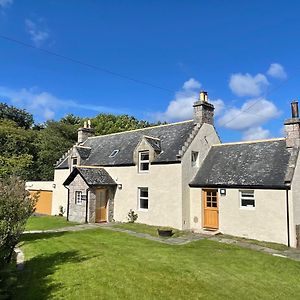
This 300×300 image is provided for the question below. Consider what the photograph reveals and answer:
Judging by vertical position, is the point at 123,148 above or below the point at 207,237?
above

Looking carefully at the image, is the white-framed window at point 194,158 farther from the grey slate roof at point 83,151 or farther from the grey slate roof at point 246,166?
the grey slate roof at point 83,151

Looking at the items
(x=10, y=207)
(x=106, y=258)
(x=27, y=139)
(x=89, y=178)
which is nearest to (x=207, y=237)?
(x=106, y=258)

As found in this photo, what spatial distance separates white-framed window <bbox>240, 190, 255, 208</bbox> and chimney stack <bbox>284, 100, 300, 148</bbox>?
3.71 meters

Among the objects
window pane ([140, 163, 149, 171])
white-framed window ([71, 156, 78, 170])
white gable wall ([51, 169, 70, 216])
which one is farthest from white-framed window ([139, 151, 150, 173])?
white gable wall ([51, 169, 70, 216])

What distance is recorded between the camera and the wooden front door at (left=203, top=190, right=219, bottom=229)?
1989cm

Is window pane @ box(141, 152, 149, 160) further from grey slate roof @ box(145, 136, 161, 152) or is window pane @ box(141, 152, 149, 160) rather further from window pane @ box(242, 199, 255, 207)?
window pane @ box(242, 199, 255, 207)

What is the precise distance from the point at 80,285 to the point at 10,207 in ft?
11.1

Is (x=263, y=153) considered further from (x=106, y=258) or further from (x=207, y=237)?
(x=106, y=258)

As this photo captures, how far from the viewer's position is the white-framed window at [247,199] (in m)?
18.0

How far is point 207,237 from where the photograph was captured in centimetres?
1795

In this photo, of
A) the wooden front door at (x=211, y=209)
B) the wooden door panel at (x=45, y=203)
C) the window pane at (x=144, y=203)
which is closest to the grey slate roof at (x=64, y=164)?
the wooden door panel at (x=45, y=203)

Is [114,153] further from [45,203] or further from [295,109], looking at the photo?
[295,109]

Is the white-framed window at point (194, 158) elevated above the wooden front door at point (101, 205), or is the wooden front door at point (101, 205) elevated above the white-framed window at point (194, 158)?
the white-framed window at point (194, 158)

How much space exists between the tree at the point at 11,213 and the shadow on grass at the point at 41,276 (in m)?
0.86
